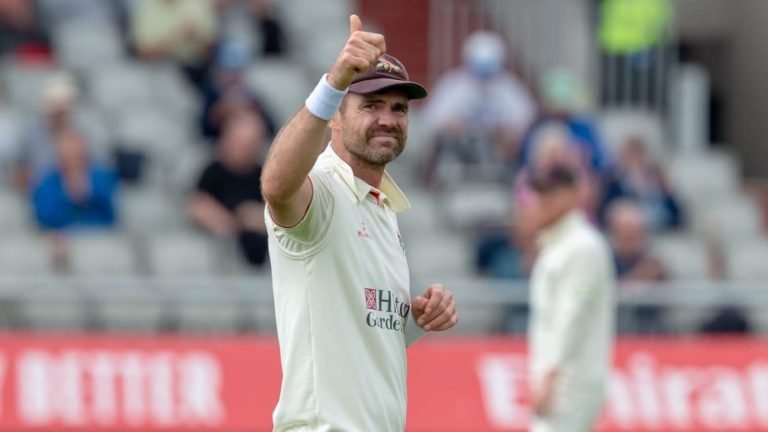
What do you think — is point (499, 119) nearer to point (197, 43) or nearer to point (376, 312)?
point (197, 43)

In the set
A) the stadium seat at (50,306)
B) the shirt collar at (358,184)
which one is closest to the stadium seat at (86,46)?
the stadium seat at (50,306)

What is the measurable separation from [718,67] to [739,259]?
746 cm

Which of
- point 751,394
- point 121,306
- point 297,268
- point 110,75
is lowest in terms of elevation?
point 751,394

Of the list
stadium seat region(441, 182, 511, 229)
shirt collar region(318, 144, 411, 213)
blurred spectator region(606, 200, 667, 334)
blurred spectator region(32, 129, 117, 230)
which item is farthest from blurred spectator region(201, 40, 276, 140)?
shirt collar region(318, 144, 411, 213)

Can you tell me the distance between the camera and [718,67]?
21.1m

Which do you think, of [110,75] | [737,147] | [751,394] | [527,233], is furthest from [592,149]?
[737,147]

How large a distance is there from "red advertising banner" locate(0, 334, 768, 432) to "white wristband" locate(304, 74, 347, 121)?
291 inches

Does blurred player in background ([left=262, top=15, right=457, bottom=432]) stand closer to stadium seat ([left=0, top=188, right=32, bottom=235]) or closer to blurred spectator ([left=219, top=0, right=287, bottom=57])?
stadium seat ([left=0, top=188, right=32, bottom=235])

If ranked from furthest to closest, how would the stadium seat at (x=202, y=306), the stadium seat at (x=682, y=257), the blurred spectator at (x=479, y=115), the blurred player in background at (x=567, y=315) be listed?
the blurred spectator at (x=479, y=115) → the stadium seat at (x=682, y=257) → the stadium seat at (x=202, y=306) → the blurred player in background at (x=567, y=315)

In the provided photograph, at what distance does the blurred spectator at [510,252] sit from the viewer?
13.2m

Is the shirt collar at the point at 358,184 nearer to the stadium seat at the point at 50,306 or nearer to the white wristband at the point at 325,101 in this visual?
the white wristband at the point at 325,101

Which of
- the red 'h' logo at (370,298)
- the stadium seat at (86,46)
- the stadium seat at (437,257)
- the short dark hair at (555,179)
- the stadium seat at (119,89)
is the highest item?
the stadium seat at (86,46)

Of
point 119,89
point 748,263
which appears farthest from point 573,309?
point 119,89

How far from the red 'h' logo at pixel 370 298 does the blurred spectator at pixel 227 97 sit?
849 centimetres
